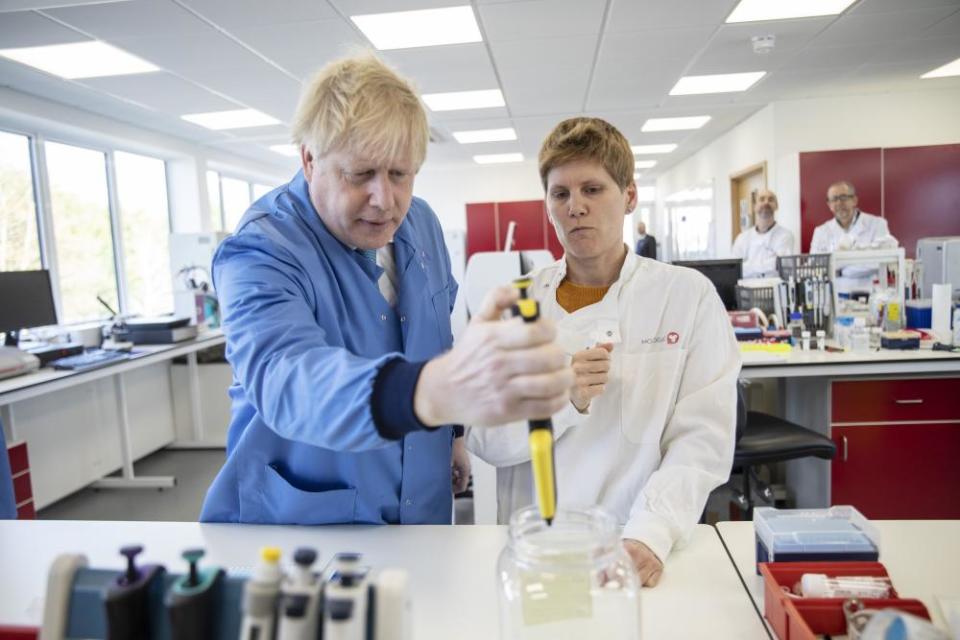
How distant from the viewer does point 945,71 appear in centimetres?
591

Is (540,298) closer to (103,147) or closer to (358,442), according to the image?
(358,442)

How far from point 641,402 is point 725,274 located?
2.81 metres

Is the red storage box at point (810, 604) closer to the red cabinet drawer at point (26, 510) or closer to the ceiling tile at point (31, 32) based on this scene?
the red cabinet drawer at point (26, 510)

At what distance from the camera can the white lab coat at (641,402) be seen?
4.24 feet

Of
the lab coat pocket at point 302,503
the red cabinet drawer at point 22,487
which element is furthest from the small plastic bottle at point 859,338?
→ the red cabinet drawer at point 22,487

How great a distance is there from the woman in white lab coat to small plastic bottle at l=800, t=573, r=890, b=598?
301 mm

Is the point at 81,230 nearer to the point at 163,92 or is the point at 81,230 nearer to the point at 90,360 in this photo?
the point at 163,92

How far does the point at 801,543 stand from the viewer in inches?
36.2

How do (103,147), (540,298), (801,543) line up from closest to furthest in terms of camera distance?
(801,543)
(540,298)
(103,147)

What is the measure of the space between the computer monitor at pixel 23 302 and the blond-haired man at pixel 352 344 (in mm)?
3127

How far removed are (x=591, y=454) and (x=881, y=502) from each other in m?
2.14

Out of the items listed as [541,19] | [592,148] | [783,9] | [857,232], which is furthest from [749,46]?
[592,148]

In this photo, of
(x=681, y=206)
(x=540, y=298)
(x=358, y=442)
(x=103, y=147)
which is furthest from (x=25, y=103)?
(x=681, y=206)

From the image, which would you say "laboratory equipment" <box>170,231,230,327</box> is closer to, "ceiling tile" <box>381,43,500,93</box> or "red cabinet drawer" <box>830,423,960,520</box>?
"ceiling tile" <box>381,43,500,93</box>
